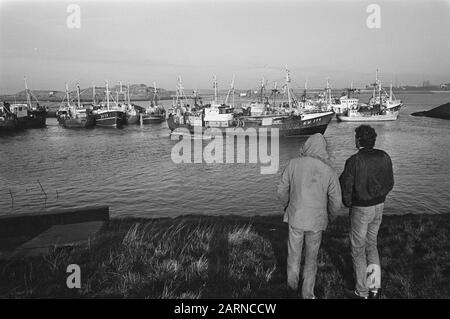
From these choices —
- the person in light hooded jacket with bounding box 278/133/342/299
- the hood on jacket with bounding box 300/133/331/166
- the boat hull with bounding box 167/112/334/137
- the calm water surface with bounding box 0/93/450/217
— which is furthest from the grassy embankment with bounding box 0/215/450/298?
the boat hull with bounding box 167/112/334/137

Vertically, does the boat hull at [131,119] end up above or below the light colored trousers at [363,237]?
above

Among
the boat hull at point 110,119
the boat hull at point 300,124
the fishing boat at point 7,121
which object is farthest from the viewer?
the boat hull at point 110,119

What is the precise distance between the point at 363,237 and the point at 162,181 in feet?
61.1

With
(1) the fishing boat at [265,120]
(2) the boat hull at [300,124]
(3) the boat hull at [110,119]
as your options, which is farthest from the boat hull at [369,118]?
(3) the boat hull at [110,119]

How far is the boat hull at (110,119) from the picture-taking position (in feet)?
207

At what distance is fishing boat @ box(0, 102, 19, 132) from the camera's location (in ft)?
180

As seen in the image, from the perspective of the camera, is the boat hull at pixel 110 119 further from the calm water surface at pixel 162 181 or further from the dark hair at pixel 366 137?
the dark hair at pixel 366 137

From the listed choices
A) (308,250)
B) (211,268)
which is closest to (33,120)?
(211,268)

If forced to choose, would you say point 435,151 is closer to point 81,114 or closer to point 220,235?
point 220,235

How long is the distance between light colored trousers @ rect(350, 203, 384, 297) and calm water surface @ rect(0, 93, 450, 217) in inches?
410

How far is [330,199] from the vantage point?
12.8 feet

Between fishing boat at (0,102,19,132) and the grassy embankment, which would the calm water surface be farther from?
fishing boat at (0,102,19,132)

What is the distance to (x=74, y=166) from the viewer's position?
2770 centimetres

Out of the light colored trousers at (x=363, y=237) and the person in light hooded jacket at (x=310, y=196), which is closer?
the person in light hooded jacket at (x=310, y=196)
